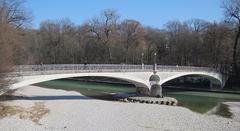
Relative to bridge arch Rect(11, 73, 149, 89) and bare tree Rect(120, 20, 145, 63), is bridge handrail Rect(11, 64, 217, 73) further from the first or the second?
bare tree Rect(120, 20, 145, 63)

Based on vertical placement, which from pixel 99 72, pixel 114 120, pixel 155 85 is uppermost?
pixel 99 72

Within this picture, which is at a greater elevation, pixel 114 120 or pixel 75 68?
pixel 75 68

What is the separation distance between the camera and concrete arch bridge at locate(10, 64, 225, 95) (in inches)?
1315

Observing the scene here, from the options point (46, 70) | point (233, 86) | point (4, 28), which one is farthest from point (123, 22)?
point (4, 28)

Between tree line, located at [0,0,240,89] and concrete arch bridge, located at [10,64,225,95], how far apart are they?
34.0 feet

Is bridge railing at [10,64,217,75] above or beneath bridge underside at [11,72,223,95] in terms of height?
above

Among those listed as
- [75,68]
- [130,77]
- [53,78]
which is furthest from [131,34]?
[53,78]

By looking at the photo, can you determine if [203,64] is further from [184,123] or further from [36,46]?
[184,123]

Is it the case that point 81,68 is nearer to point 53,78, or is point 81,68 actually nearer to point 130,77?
point 53,78

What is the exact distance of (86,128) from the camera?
23062mm

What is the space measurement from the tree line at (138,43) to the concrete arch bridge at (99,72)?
1035 cm

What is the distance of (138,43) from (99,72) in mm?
40255

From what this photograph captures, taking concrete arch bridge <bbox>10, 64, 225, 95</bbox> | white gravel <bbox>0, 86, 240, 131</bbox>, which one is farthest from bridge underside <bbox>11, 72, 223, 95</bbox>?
white gravel <bbox>0, 86, 240, 131</bbox>

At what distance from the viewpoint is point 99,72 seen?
135 feet
